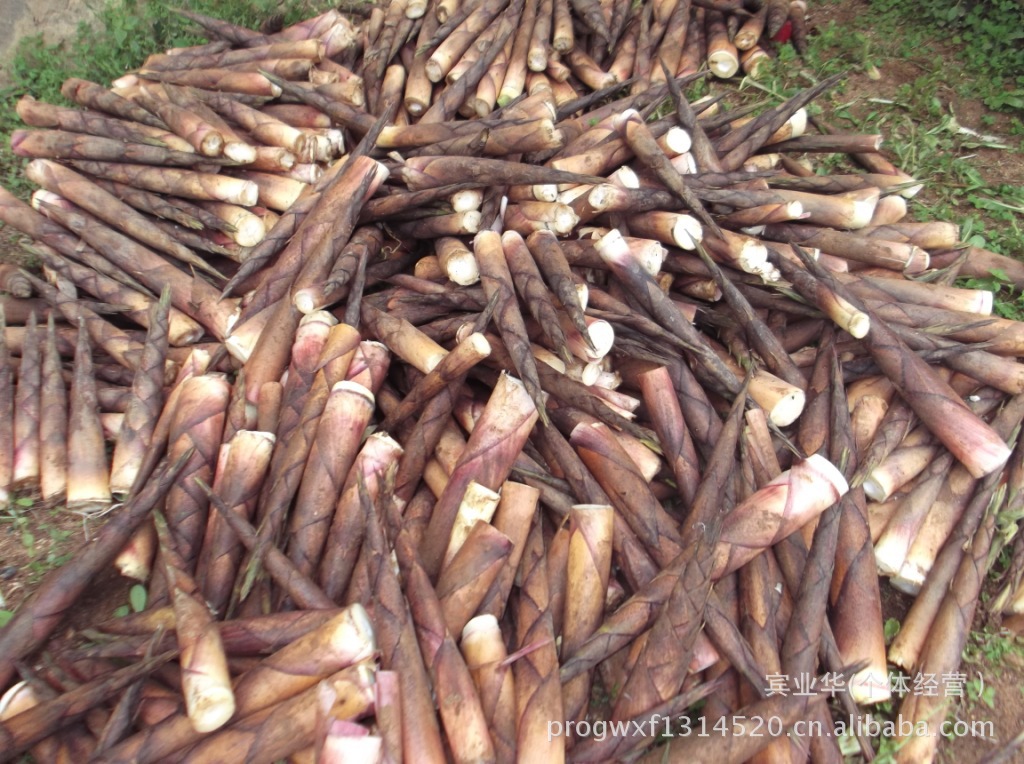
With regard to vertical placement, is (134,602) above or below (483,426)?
below

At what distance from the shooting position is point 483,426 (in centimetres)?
256

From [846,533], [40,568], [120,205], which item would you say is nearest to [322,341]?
[40,568]

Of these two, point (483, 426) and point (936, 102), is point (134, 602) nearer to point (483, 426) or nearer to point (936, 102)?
point (483, 426)

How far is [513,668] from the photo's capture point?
2.18m

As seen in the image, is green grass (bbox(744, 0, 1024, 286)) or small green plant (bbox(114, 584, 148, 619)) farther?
green grass (bbox(744, 0, 1024, 286))

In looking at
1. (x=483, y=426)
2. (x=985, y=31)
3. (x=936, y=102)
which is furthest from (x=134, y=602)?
(x=985, y=31)

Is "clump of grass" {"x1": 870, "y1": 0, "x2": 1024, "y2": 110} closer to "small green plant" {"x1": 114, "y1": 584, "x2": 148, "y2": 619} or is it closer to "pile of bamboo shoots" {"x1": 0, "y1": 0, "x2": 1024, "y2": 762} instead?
"pile of bamboo shoots" {"x1": 0, "y1": 0, "x2": 1024, "y2": 762}

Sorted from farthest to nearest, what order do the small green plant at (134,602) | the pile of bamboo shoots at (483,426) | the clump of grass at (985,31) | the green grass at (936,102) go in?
the clump of grass at (985,31) → the green grass at (936,102) → the small green plant at (134,602) → the pile of bamboo shoots at (483,426)

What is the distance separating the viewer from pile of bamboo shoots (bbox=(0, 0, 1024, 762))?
2.10m

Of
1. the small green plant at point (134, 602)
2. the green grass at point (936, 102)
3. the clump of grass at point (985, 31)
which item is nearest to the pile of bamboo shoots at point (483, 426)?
the small green plant at point (134, 602)

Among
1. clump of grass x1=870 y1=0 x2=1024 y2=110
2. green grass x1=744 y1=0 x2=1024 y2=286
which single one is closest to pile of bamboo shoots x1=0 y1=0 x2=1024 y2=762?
green grass x1=744 y1=0 x2=1024 y2=286

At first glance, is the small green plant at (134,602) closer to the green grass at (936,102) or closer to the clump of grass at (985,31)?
the green grass at (936,102)

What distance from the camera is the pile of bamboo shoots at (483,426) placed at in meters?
2.10

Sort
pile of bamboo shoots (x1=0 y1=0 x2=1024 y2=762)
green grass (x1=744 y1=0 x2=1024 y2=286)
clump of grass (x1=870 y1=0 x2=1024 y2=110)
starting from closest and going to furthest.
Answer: pile of bamboo shoots (x1=0 y1=0 x2=1024 y2=762)
green grass (x1=744 y1=0 x2=1024 y2=286)
clump of grass (x1=870 y1=0 x2=1024 y2=110)
